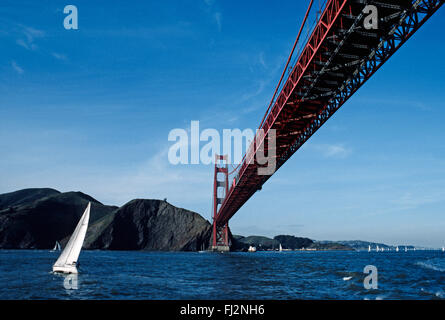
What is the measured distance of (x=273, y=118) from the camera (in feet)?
78.7

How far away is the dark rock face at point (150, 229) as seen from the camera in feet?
433

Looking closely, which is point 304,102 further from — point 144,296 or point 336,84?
point 144,296

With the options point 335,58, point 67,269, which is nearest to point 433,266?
point 335,58

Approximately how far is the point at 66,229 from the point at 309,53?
16797cm

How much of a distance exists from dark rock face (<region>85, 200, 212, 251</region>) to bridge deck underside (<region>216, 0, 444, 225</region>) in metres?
111

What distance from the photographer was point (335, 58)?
15.9 m

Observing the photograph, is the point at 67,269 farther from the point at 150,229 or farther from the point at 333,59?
the point at 150,229

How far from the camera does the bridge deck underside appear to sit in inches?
493

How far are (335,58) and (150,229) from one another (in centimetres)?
13986

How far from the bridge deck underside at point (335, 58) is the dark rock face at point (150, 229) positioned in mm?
111471

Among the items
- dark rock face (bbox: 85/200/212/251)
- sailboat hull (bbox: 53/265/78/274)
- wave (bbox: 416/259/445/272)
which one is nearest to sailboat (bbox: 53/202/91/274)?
sailboat hull (bbox: 53/265/78/274)

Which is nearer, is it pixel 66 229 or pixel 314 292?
pixel 314 292

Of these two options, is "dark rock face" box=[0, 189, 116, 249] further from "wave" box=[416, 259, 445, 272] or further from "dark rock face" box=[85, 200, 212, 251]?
"wave" box=[416, 259, 445, 272]
